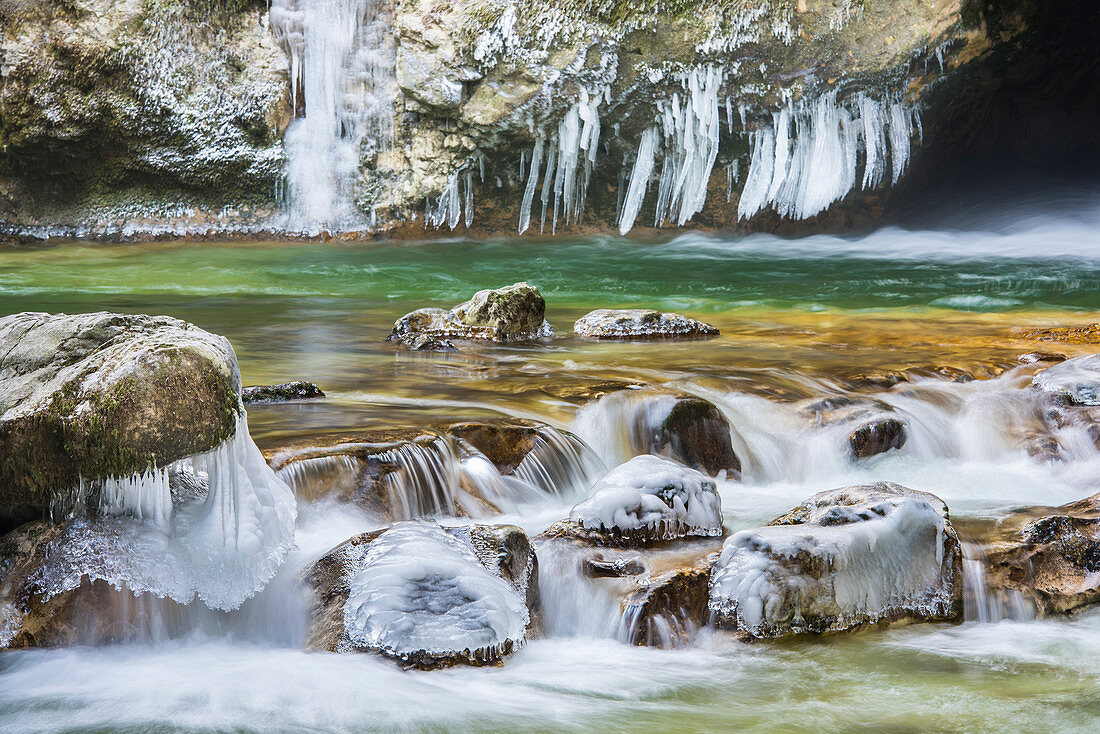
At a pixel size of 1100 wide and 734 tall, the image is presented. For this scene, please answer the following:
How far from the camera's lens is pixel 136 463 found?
2.78 metres

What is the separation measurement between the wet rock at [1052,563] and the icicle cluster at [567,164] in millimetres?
9865

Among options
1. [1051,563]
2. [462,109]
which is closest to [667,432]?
[1051,563]

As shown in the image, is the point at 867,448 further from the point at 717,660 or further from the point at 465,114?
the point at 465,114

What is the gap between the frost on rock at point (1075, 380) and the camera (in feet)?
16.4

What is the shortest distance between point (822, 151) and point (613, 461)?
370 inches

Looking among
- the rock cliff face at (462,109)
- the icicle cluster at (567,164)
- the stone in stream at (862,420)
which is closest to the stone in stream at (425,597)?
the stone in stream at (862,420)

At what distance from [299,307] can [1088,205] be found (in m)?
11.6

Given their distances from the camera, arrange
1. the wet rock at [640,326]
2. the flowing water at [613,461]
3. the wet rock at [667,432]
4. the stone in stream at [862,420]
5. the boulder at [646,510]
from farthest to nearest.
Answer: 1. the wet rock at [640,326]
2. the stone in stream at [862,420]
3. the wet rock at [667,432]
4. the boulder at [646,510]
5. the flowing water at [613,461]

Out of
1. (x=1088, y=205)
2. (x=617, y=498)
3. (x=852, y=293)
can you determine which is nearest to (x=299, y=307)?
(x=852, y=293)

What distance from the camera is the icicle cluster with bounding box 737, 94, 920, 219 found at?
488 inches

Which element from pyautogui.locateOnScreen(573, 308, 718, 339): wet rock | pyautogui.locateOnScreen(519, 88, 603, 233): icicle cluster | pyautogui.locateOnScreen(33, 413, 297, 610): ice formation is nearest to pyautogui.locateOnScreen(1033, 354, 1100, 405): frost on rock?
pyautogui.locateOnScreen(573, 308, 718, 339): wet rock

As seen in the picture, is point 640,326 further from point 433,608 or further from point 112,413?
point 112,413

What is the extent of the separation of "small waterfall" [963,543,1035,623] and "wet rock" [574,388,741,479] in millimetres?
1392

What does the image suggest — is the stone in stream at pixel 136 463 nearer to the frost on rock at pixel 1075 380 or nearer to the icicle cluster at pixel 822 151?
the frost on rock at pixel 1075 380
